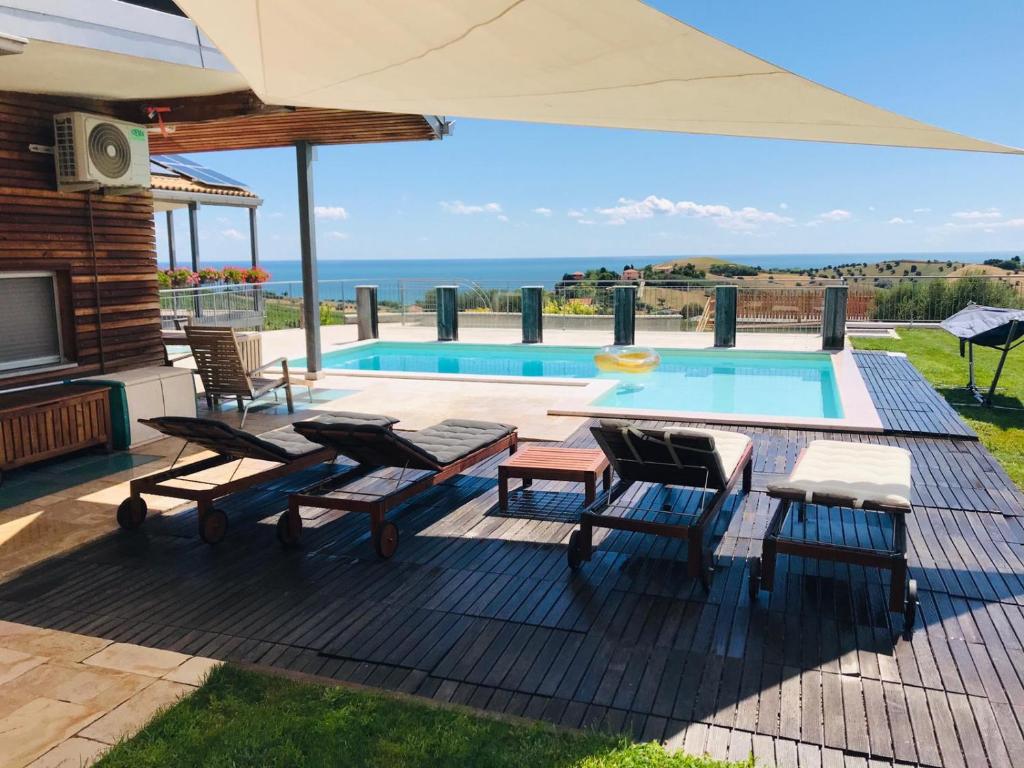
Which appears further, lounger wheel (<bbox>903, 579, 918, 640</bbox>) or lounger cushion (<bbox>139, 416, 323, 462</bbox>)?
lounger cushion (<bbox>139, 416, 323, 462</bbox>)

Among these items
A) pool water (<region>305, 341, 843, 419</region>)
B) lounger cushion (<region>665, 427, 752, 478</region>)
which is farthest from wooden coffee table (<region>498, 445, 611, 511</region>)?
pool water (<region>305, 341, 843, 419</region>)

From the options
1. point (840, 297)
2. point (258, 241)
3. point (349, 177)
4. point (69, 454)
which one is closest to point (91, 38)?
point (69, 454)

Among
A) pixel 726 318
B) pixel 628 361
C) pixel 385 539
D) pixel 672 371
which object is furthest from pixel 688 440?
pixel 726 318

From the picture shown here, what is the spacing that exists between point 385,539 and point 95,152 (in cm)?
497

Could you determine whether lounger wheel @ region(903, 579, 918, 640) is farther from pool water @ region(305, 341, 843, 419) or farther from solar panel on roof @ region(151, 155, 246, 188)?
solar panel on roof @ region(151, 155, 246, 188)

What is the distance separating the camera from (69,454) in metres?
7.07

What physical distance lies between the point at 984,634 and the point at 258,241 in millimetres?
17945

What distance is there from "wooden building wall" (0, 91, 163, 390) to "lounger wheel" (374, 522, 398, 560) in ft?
14.2

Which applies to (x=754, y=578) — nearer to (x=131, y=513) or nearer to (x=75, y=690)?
(x=75, y=690)

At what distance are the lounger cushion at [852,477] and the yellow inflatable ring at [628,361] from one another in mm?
7621

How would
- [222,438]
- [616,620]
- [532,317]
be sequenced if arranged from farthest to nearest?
[532,317], [222,438], [616,620]

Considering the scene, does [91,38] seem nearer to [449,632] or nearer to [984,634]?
[449,632]

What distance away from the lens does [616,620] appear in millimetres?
3795

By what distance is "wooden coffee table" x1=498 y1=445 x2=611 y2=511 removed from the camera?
17.2ft
